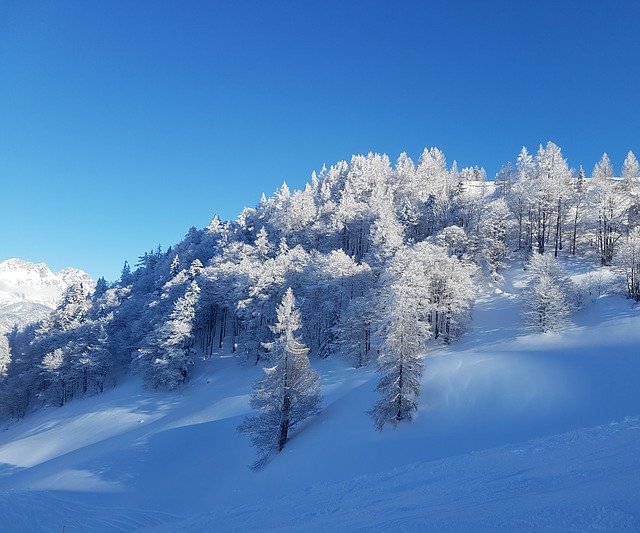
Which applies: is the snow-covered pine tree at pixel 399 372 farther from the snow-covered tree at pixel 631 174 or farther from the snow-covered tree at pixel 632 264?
the snow-covered tree at pixel 631 174

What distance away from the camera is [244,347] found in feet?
185

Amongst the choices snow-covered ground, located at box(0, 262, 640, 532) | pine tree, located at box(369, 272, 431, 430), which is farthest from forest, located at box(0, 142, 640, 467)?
snow-covered ground, located at box(0, 262, 640, 532)

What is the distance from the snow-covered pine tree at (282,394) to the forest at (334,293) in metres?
0.10

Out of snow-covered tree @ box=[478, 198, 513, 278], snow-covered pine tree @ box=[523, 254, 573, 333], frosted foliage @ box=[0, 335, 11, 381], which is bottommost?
frosted foliage @ box=[0, 335, 11, 381]

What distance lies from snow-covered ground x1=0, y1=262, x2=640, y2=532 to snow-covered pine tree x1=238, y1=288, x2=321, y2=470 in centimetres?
162

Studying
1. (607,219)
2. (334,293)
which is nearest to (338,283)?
(334,293)

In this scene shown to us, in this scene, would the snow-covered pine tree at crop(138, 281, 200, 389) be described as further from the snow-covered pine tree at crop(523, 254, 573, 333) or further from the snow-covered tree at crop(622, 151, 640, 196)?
the snow-covered tree at crop(622, 151, 640, 196)

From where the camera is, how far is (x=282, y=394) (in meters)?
31.4

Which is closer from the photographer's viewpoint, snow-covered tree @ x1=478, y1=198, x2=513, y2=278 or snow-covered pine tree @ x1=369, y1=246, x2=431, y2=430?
snow-covered pine tree @ x1=369, y1=246, x2=431, y2=430

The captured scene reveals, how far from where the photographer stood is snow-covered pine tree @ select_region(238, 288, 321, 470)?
31.1 meters

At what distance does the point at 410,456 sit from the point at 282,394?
10927mm

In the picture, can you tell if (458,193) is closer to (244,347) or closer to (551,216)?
(551,216)

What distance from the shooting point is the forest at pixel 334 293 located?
3228 centimetres

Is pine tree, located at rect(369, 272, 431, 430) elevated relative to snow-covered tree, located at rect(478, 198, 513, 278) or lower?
lower
